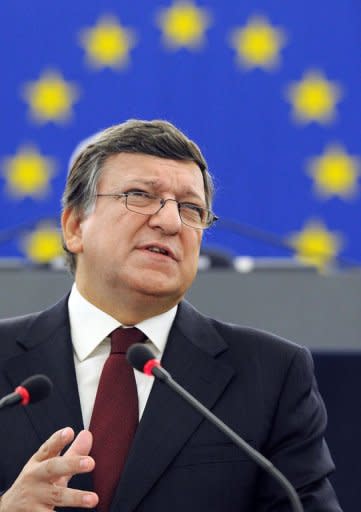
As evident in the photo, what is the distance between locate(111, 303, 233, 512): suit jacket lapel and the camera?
6.89 feet

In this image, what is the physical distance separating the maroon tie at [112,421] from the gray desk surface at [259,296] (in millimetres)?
768

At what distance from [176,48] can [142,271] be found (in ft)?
9.46

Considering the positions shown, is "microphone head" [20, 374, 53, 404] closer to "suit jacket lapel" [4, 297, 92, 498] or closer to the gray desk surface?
"suit jacket lapel" [4, 297, 92, 498]

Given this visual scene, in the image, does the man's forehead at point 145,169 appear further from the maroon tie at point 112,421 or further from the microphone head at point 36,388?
the microphone head at point 36,388

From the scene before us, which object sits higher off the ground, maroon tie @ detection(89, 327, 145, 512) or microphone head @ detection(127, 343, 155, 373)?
microphone head @ detection(127, 343, 155, 373)

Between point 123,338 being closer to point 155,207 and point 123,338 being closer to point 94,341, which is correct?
point 94,341

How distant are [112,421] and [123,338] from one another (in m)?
0.19

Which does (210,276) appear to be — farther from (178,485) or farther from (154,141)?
(178,485)

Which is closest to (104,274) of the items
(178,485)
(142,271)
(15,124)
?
(142,271)

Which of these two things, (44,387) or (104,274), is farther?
(104,274)

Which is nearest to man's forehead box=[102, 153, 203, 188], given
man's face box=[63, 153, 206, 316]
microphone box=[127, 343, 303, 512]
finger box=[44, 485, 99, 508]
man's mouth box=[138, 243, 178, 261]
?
man's face box=[63, 153, 206, 316]

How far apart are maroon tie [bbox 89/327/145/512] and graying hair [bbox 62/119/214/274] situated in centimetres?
34

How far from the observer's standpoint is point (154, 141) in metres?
2.35

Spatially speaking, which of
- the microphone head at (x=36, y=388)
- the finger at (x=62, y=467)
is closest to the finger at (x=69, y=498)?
the finger at (x=62, y=467)
